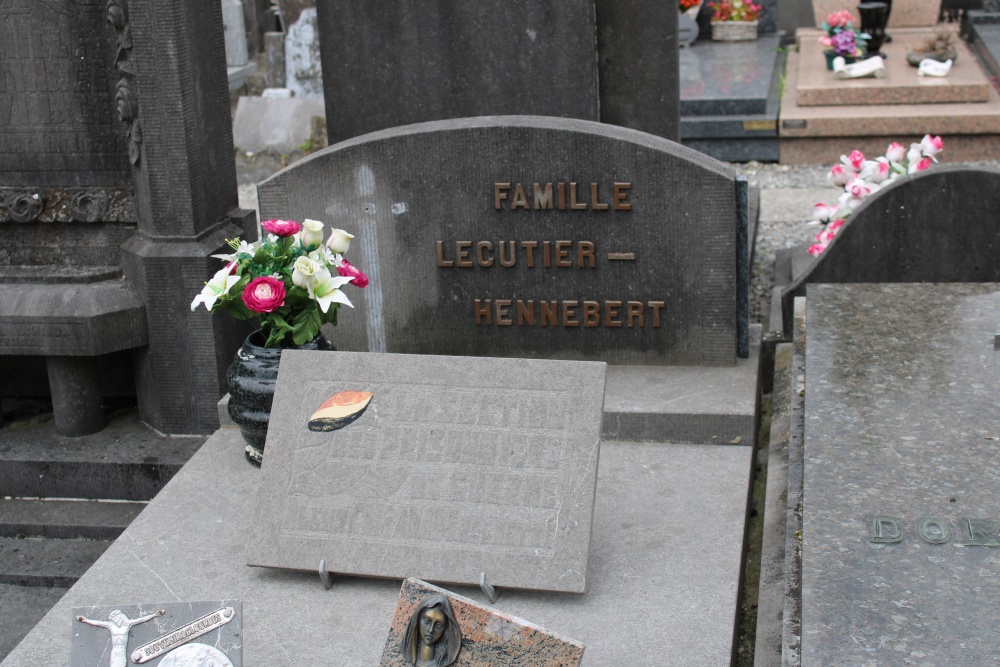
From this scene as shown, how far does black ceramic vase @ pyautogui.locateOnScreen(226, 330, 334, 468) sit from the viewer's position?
4.26 metres

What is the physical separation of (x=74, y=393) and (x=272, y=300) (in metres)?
1.56

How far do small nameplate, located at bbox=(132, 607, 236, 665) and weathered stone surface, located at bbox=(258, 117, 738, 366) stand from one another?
7.12ft

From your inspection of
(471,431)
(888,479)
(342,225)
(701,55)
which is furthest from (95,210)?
(701,55)

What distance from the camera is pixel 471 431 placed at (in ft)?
12.1

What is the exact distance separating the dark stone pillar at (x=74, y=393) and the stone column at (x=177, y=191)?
20cm

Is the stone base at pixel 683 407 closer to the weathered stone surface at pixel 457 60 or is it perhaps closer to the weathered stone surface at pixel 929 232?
the weathered stone surface at pixel 929 232

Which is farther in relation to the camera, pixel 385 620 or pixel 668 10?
pixel 668 10

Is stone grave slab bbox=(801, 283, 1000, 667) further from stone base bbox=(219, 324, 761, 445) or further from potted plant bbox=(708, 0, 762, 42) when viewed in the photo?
potted plant bbox=(708, 0, 762, 42)

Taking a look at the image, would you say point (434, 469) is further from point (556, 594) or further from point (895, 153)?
point (895, 153)

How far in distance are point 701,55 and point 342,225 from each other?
831 cm

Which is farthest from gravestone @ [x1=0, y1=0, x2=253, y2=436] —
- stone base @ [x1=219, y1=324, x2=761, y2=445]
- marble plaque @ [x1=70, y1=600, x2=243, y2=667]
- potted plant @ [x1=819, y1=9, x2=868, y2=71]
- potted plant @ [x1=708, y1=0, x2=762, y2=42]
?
potted plant @ [x1=708, y1=0, x2=762, y2=42]

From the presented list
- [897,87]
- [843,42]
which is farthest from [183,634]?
[843,42]

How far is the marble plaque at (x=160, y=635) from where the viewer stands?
298 cm

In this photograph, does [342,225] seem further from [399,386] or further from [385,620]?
[385,620]
